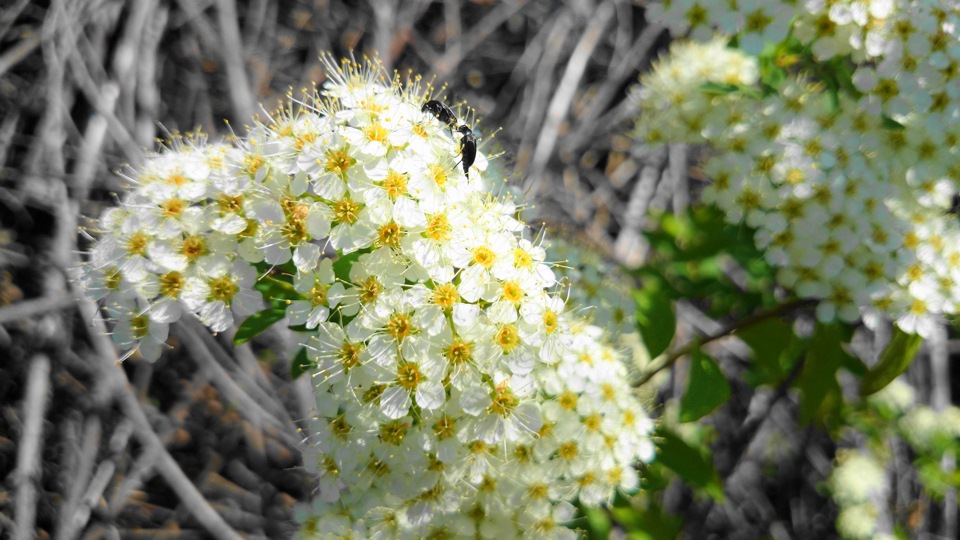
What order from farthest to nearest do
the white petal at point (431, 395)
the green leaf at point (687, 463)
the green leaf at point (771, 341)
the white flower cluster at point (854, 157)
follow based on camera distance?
1. the green leaf at point (771, 341)
2. the green leaf at point (687, 463)
3. the white flower cluster at point (854, 157)
4. the white petal at point (431, 395)

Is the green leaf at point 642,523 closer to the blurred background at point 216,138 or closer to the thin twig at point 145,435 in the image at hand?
the blurred background at point 216,138

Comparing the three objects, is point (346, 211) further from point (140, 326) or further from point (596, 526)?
point (596, 526)

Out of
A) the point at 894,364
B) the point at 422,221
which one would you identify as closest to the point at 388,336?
the point at 422,221

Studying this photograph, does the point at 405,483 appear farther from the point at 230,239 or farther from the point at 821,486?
the point at 821,486

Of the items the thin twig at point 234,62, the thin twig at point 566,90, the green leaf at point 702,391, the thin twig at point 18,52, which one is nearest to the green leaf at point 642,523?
the green leaf at point 702,391

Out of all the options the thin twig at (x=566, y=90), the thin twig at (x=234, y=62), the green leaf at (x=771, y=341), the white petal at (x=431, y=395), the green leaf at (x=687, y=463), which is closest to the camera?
the white petal at (x=431, y=395)

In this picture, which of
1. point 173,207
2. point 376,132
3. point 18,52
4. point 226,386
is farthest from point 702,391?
point 18,52
